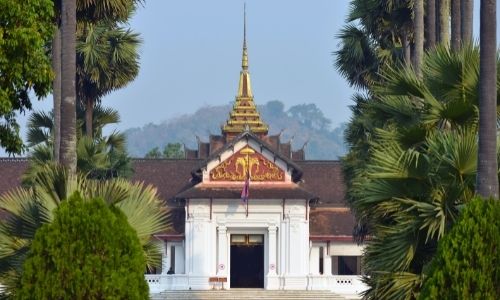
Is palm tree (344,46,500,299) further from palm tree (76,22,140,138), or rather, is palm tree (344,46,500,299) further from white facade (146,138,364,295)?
white facade (146,138,364,295)

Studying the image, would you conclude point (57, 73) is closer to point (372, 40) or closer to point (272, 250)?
point (372, 40)

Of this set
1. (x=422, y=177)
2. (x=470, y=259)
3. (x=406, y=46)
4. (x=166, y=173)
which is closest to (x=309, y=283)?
(x=166, y=173)

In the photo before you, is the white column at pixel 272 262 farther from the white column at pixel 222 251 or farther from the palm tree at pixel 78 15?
the palm tree at pixel 78 15

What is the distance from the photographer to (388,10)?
48719mm

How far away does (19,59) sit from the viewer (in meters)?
24.0

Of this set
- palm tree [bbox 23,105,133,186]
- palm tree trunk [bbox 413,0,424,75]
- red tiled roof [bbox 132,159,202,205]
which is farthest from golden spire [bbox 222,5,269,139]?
palm tree trunk [bbox 413,0,424,75]

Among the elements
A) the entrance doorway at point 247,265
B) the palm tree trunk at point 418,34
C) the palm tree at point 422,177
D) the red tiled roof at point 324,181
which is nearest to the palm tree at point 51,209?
the palm tree at point 422,177

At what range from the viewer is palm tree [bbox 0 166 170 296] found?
25188 mm

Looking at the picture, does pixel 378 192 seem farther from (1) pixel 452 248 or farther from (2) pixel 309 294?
(2) pixel 309 294

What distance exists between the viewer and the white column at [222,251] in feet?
220

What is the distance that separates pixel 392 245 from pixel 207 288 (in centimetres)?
4126

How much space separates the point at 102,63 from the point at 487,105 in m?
26.9

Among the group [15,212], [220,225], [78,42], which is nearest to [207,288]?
[220,225]

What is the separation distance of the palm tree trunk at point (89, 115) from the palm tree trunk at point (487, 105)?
26439 mm
